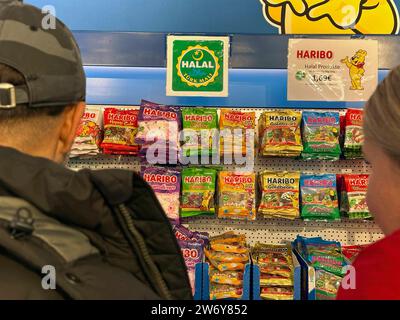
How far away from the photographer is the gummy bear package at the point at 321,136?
2.93m

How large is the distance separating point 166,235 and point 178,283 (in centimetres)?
11

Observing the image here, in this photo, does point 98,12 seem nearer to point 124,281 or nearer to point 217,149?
point 217,149

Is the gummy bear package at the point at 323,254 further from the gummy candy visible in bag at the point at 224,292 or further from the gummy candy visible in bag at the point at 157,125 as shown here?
the gummy candy visible in bag at the point at 157,125

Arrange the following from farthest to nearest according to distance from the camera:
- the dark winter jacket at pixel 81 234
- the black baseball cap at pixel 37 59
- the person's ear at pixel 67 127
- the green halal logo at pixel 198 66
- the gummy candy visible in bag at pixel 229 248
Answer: the green halal logo at pixel 198 66 < the gummy candy visible in bag at pixel 229 248 < the person's ear at pixel 67 127 < the black baseball cap at pixel 37 59 < the dark winter jacket at pixel 81 234

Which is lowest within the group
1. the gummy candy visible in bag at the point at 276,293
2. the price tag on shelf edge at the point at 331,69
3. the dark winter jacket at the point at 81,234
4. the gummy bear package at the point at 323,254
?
the gummy candy visible in bag at the point at 276,293

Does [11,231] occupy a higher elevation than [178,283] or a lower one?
higher

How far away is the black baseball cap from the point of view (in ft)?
2.99

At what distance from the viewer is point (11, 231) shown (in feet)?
2.59

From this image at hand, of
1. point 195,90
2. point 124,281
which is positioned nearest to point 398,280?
point 124,281

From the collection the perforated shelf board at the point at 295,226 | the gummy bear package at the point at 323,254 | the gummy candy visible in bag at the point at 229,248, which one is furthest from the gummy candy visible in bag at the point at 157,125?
the gummy bear package at the point at 323,254

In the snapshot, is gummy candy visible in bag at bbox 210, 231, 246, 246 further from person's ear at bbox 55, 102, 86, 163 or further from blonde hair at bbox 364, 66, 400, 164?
person's ear at bbox 55, 102, 86, 163

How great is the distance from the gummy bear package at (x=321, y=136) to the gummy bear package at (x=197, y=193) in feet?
2.02

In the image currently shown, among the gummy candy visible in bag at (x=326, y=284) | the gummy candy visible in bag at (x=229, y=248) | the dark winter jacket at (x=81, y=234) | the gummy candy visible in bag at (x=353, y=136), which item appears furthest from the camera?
the gummy candy visible in bag at (x=353, y=136)

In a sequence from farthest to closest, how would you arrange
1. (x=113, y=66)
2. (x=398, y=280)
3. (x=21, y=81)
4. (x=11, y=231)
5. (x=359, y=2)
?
(x=359, y=2)
(x=113, y=66)
(x=398, y=280)
(x=21, y=81)
(x=11, y=231)
